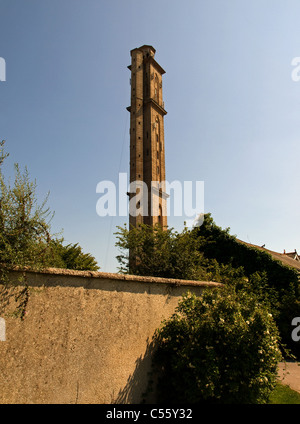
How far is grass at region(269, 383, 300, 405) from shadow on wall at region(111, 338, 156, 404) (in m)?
2.54

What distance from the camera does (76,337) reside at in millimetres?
3818

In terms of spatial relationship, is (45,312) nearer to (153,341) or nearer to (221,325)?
(153,341)

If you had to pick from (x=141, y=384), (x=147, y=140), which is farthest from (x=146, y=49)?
(x=141, y=384)

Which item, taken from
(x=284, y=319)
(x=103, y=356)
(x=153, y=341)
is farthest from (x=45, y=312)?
(x=284, y=319)

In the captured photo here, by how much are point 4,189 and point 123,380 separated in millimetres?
3725

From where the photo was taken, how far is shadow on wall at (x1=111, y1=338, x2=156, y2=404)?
14.1 ft

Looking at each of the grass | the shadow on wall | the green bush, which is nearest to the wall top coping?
the green bush

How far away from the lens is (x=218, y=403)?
4.25 metres

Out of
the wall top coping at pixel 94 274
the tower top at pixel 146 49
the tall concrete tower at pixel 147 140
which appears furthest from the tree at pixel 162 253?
the tower top at pixel 146 49

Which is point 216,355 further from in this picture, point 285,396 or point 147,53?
point 147,53

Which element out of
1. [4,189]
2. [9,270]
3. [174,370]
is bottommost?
[174,370]

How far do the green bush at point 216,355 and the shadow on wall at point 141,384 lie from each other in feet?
0.61

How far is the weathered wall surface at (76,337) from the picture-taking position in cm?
326

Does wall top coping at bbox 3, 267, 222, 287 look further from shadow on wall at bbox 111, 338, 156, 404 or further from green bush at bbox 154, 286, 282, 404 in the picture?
shadow on wall at bbox 111, 338, 156, 404
